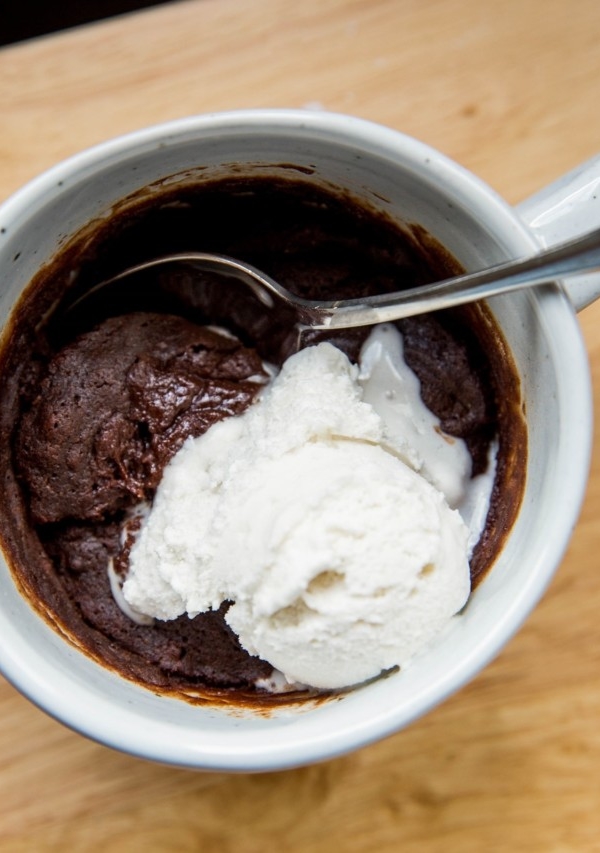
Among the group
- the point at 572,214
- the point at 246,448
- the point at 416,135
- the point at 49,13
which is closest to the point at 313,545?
the point at 246,448

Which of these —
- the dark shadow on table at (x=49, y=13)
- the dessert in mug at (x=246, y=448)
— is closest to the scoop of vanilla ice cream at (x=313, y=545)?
the dessert in mug at (x=246, y=448)

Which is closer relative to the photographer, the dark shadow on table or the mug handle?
the mug handle

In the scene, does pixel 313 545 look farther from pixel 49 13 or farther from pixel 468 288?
pixel 49 13

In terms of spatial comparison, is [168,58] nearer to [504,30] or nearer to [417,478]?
[504,30]

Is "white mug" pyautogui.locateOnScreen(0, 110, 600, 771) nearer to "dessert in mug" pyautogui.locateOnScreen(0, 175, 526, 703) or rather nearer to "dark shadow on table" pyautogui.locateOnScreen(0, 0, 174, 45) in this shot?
"dessert in mug" pyautogui.locateOnScreen(0, 175, 526, 703)

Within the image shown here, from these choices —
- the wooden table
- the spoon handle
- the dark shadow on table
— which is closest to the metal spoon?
the spoon handle

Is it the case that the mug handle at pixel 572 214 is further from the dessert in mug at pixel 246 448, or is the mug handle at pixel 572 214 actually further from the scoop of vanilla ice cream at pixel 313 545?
the scoop of vanilla ice cream at pixel 313 545

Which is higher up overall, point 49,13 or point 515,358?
point 49,13
